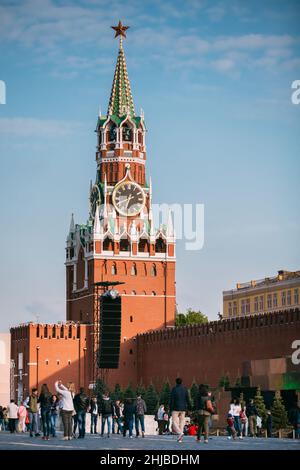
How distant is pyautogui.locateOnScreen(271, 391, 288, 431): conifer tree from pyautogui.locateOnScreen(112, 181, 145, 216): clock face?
37517 millimetres

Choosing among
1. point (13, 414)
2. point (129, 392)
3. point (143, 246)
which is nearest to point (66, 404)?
point (13, 414)

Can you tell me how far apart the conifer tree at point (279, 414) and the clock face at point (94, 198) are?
126 feet

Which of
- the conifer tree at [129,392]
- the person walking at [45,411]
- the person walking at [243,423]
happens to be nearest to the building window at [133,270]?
the conifer tree at [129,392]

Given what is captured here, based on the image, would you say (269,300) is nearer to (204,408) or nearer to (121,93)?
(121,93)

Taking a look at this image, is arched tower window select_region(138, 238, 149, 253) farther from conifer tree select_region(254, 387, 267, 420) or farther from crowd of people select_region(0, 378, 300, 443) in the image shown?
crowd of people select_region(0, 378, 300, 443)

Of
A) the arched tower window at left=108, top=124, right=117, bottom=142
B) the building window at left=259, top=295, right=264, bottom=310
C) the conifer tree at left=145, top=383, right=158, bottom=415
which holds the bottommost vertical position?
the conifer tree at left=145, top=383, right=158, bottom=415

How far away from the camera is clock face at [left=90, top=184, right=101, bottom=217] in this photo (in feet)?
304

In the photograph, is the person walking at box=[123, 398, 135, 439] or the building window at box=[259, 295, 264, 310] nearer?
the person walking at box=[123, 398, 135, 439]

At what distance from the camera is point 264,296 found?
112688 millimetres

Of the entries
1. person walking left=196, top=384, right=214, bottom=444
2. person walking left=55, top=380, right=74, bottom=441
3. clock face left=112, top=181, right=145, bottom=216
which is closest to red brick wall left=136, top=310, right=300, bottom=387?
clock face left=112, top=181, right=145, bottom=216

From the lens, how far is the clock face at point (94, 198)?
9257cm

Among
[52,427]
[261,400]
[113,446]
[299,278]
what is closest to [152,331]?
[299,278]

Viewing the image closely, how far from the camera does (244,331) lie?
74875mm
